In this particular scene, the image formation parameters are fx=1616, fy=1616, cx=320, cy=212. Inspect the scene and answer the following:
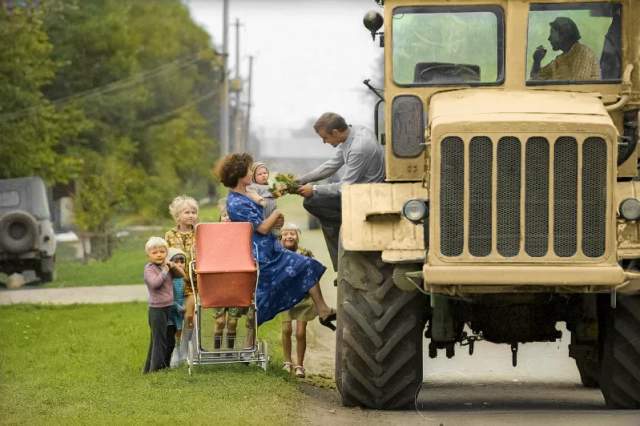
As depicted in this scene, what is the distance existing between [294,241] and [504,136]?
401 centimetres

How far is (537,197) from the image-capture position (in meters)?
11.1

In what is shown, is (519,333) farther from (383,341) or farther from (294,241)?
(294,241)

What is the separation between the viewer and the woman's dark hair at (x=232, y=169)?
13.5 m

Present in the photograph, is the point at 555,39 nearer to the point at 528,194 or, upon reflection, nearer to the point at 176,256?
the point at 528,194

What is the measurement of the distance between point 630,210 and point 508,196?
898mm

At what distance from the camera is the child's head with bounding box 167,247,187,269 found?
13914mm

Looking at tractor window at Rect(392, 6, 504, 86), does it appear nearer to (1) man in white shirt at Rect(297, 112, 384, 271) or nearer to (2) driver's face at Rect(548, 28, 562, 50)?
(2) driver's face at Rect(548, 28, 562, 50)

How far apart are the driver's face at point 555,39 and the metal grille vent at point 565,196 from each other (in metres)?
1.82

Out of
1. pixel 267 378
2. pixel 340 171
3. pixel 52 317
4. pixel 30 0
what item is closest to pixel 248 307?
pixel 267 378

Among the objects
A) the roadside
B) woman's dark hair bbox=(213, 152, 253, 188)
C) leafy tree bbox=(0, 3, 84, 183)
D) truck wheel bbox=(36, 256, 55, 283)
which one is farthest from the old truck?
leafy tree bbox=(0, 3, 84, 183)

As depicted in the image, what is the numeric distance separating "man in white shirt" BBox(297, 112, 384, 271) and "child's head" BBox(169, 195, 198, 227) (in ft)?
3.57

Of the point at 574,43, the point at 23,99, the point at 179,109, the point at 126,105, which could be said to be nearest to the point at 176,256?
the point at 574,43

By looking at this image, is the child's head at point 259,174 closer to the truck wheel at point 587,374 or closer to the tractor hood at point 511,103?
the tractor hood at point 511,103

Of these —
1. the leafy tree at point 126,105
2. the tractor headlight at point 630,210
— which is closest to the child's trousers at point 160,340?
the tractor headlight at point 630,210
